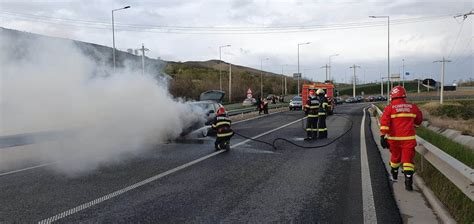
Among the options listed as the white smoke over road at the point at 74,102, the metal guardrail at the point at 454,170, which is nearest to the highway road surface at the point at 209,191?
the metal guardrail at the point at 454,170

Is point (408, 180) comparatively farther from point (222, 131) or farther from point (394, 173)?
point (222, 131)

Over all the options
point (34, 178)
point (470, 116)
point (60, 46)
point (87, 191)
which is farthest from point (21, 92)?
point (470, 116)

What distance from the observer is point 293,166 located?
962 cm

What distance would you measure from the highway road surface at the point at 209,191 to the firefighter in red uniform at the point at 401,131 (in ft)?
1.62

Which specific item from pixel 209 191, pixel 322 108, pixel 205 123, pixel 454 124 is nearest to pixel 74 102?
pixel 205 123

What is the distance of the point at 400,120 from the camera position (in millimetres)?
7148

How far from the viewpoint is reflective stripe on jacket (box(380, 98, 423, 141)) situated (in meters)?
7.07

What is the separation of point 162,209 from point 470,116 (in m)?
45.8

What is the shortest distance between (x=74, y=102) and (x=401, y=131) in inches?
327

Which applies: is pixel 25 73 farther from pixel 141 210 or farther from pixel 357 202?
pixel 357 202

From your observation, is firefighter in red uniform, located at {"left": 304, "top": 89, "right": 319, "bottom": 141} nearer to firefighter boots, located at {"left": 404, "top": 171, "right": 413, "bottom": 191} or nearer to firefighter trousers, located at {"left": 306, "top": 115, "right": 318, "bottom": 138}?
firefighter trousers, located at {"left": 306, "top": 115, "right": 318, "bottom": 138}

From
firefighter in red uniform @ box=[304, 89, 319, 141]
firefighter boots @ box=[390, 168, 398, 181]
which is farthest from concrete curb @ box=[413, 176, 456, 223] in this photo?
firefighter in red uniform @ box=[304, 89, 319, 141]

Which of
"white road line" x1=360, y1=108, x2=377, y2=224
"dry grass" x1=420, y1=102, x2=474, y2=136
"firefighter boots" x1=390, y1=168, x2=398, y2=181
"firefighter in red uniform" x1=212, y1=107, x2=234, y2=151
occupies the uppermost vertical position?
"firefighter in red uniform" x1=212, y1=107, x2=234, y2=151

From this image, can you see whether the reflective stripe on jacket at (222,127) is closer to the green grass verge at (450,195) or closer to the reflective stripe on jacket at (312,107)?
the reflective stripe on jacket at (312,107)
